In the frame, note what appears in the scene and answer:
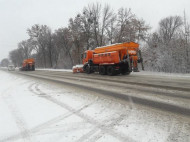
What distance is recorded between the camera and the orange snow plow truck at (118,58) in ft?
46.8

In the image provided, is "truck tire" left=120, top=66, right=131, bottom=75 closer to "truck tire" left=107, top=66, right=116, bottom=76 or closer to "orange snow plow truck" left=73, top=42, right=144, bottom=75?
"orange snow plow truck" left=73, top=42, right=144, bottom=75

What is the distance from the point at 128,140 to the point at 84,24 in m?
31.6

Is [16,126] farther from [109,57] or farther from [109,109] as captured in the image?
[109,57]

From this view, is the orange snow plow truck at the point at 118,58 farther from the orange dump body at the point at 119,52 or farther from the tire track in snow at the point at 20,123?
the tire track in snow at the point at 20,123

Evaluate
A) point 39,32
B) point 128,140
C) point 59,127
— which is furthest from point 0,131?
point 39,32

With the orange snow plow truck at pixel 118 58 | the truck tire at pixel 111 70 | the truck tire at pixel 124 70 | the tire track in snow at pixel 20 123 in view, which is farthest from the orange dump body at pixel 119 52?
the tire track in snow at pixel 20 123

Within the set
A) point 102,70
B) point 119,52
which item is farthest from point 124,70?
point 102,70

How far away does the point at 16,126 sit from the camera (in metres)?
3.71

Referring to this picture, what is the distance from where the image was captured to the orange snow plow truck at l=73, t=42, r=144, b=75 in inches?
562

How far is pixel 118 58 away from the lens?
14414mm

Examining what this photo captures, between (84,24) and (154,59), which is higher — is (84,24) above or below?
above

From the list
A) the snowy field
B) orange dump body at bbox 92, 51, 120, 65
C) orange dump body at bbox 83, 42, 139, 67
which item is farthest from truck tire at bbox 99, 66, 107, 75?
the snowy field

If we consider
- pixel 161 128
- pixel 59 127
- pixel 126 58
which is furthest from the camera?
pixel 126 58

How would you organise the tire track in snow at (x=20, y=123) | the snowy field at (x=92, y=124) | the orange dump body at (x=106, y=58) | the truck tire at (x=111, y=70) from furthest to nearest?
the truck tire at (x=111, y=70) → the orange dump body at (x=106, y=58) → the tire track in snow at (x=20, y=123) → the snowy field at (x=92, y=124)
